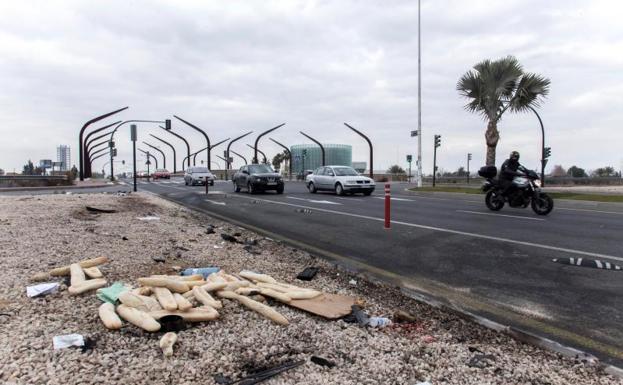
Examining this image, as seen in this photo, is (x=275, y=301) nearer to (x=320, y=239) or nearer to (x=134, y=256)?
(x=134, y=256)

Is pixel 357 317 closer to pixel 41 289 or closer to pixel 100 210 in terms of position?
pixel 41 289

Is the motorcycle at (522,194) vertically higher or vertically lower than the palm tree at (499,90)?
lower

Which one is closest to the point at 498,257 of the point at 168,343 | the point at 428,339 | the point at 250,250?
the point at 250,250

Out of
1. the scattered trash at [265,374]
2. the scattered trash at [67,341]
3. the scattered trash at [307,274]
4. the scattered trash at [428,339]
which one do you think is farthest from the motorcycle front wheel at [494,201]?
the scattered trash at [67,341]

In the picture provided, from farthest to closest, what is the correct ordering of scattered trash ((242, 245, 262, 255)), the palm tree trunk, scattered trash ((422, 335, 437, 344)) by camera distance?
the palm tree trunk, scattered trash ((242, 245, 262, 255)), scattered trash ((422, 335, 437, 344))

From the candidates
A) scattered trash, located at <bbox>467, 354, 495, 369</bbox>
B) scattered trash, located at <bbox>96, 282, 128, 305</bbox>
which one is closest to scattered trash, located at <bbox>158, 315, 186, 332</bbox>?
scattered trash, located at <bbox>96, 282, 128, 305</bbox>

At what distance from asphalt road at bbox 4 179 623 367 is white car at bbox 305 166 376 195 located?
353 inches

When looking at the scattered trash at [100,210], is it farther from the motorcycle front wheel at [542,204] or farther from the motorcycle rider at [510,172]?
the motorcycle front wheel at [542,204]

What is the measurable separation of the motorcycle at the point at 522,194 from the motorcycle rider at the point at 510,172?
0.06 meters

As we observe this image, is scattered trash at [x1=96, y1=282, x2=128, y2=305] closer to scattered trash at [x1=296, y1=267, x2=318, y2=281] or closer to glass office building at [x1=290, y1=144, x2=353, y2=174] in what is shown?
scattered trash at [x1=296, y1=267, x2=318, y2=281]

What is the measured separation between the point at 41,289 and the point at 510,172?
496 inches

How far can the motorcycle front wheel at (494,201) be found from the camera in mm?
14094

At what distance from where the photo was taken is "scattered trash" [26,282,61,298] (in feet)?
13.6

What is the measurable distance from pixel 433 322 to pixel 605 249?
16.7ft
